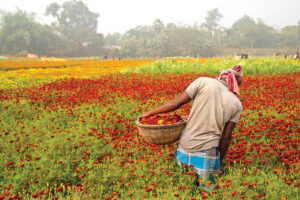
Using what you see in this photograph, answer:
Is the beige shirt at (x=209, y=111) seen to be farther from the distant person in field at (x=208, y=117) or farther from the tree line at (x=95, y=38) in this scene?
the tree line at (x=95, y=38)

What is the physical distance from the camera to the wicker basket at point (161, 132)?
2.67 meters

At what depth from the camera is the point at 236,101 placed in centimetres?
265

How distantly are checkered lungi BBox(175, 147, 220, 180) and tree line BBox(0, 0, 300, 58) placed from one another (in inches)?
1881

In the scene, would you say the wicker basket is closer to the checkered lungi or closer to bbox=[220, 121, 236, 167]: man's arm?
the checkered lungi

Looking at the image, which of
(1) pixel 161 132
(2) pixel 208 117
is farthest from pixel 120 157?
(2) pixel 208 117

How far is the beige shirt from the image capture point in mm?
2635

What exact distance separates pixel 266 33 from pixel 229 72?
78.8 m

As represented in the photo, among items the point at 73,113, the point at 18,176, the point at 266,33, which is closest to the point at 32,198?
the point at 18,176

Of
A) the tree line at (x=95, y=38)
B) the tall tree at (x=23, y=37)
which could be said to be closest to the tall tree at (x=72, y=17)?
the tree line at (x=95, y=38)

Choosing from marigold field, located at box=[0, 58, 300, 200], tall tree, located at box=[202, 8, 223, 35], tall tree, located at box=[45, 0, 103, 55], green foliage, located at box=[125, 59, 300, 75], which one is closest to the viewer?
marigold field, located at box=[0, 58, 300, 200]

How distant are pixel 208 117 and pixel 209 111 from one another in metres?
0.07

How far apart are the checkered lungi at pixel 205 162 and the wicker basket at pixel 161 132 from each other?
0.31 meters

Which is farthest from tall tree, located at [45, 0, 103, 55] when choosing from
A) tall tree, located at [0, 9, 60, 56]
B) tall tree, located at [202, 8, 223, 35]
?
tall tree, located at [202, 8, 223, 35]

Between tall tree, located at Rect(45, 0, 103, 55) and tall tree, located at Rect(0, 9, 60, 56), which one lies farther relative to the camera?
tall tree, located at Rect(45, 0, 103, 55)
